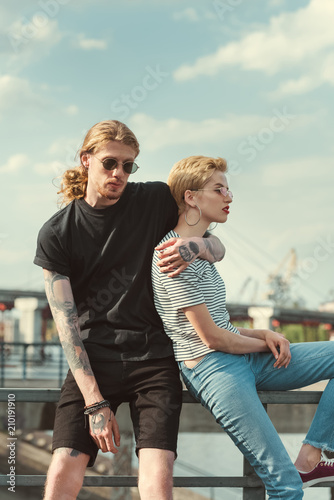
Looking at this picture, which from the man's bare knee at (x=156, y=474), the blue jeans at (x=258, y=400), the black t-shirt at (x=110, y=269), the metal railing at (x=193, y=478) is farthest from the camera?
the metal railing at (x=193, y=478)

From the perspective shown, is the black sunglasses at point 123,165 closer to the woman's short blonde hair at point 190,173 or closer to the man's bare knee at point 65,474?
the woman's short blonde hair at point 190,173

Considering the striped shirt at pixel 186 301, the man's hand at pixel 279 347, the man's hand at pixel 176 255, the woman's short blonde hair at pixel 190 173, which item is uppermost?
the woman's short blonde hair at pixel 190 173

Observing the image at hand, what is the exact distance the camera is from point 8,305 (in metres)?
62.9

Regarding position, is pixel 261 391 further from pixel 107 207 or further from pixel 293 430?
pixel 293 430

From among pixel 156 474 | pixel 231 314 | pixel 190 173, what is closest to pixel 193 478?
pixel 156 474

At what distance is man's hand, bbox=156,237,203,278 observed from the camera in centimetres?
270

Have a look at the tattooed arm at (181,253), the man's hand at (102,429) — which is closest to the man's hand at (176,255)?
the tattooed arm at (181,253)

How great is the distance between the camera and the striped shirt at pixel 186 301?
2689mm

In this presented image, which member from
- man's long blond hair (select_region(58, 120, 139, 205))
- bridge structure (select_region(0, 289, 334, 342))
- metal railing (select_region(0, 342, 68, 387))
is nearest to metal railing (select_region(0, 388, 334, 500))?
man's long blond hair (select_region(58, 120, 139, 205))

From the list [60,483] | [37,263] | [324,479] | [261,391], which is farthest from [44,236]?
[324,479]

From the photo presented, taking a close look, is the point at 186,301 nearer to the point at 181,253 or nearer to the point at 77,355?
the point at 181,253

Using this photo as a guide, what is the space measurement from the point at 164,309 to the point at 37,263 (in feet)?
1.94

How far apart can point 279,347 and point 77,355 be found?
0.91 metres

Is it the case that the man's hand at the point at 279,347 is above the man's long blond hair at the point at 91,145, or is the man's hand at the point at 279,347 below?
below
